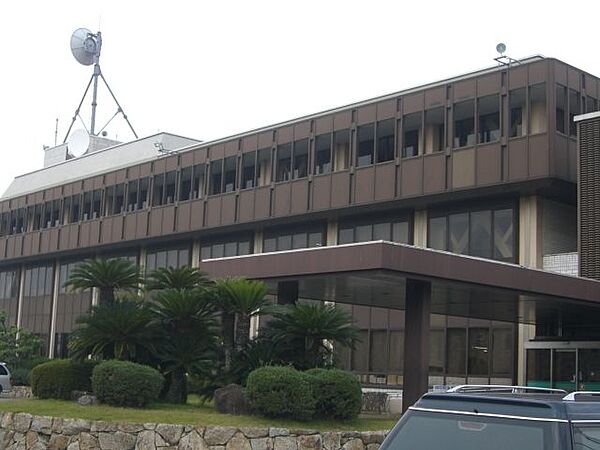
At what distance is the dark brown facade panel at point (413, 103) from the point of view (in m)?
32.8

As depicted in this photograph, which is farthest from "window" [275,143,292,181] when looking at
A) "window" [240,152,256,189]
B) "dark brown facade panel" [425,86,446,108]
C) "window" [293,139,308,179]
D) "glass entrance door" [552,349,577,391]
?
"glass entrance door" [552,349,577,391]

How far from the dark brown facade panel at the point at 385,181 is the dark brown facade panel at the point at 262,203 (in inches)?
248

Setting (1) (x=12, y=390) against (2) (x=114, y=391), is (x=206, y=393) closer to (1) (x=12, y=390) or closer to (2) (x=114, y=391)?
(2) (x=114, y=391)

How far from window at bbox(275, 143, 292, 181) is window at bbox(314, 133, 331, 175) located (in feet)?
4.52

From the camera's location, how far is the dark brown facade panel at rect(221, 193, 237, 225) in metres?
40.5

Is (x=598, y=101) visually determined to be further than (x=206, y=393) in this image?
Yes

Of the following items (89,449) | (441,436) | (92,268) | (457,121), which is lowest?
(89,449)

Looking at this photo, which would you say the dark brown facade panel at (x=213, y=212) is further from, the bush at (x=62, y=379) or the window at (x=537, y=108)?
the bush at (x=62, y=379)

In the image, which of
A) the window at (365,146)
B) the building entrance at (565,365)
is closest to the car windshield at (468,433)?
the building entrance at (565,365)

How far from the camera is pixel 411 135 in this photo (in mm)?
34250

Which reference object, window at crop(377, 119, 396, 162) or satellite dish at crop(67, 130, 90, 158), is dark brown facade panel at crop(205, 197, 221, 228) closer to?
window at crop(377, 119, 396, 162)

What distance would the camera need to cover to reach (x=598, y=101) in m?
31.0

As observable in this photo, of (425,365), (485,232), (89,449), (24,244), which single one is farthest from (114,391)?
(24,244)

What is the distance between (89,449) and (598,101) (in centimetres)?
2148
